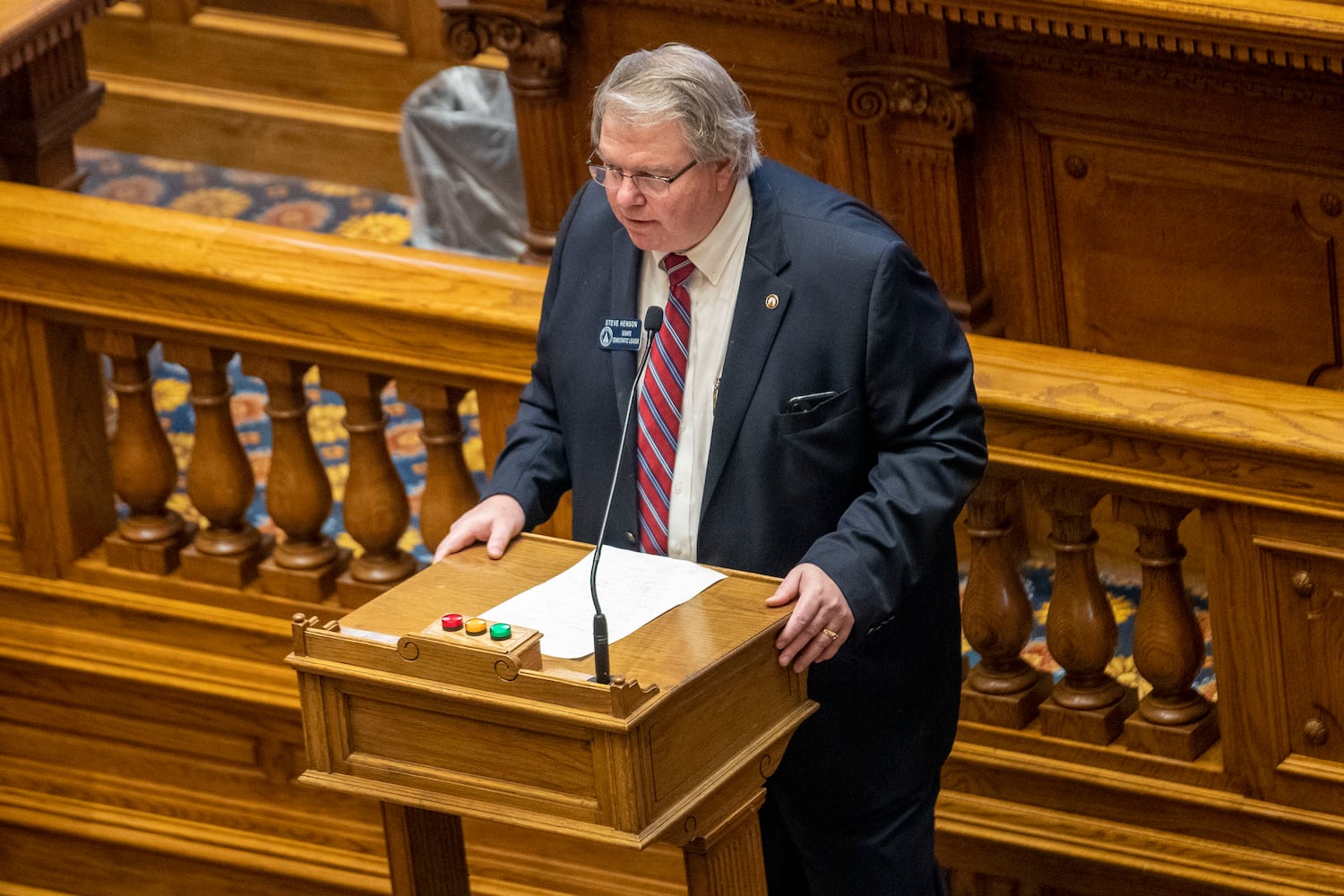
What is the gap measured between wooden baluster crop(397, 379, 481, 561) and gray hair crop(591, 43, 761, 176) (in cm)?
98

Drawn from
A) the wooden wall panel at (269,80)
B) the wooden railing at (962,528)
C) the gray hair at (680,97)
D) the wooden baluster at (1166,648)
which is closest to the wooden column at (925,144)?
the wooden railing at (962,528)

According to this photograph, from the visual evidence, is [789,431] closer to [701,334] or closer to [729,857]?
[701,334]

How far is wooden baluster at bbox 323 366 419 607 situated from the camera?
335 centimetres

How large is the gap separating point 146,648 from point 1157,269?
6.32 feet

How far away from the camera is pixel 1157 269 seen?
3.95m

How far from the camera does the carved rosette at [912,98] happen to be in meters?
3.92

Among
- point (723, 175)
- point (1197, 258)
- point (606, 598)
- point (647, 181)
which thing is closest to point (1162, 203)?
→ point (1197, 258)

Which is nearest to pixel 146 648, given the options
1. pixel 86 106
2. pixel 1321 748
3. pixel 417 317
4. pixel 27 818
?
pixel 27 818

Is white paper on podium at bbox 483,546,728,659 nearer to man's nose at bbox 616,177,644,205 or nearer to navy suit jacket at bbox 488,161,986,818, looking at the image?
navy suit jacket at bbox 488,161,986,818

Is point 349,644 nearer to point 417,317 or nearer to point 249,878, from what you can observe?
point 417,317

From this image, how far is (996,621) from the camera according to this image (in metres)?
3.09

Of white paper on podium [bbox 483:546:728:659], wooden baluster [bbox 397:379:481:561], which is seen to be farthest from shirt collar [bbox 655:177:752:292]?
wooden baluster [bbox 397:379:481:561]

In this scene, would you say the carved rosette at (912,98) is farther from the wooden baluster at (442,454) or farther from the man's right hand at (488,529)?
the man's right hand at (488,529)

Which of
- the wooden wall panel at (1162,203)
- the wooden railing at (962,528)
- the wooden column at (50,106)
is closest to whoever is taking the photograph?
the wooden railing at (962,528)
